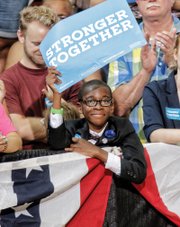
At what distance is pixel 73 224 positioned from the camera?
4059 mm

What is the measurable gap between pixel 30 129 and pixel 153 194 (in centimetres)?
113

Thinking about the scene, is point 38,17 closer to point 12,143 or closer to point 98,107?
point 98,107

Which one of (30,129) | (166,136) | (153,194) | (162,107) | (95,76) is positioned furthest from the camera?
(95,76)

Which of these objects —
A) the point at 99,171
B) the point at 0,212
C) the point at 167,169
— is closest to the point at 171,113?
the point at 167,169

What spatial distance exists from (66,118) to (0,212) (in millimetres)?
932

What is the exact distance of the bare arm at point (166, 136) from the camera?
439 centimetres

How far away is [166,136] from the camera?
443 centimetres

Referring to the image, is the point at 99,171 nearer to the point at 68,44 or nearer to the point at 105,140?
the point at 105,140

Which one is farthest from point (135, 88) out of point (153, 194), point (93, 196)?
point (93, 196)

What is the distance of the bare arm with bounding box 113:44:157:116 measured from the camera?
5016 millimetres

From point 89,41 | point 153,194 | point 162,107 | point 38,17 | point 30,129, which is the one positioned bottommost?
point 153,194

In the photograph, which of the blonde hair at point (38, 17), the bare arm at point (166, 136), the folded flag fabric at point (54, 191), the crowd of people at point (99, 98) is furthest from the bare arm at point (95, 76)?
the folded flag fabric at point (54, 191)

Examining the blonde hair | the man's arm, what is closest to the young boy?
the man's arm

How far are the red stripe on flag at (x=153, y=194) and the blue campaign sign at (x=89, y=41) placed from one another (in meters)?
0.75
